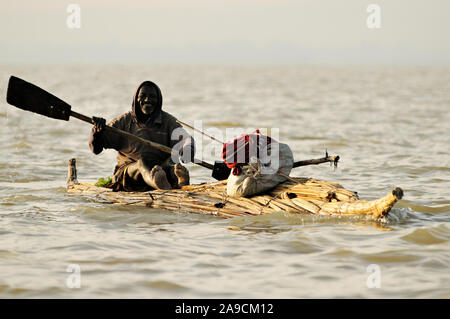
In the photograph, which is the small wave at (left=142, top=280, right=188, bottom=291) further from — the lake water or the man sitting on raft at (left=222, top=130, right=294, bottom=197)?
the man sitting on raft at (left=222, top=130, right=294, bottom=197)

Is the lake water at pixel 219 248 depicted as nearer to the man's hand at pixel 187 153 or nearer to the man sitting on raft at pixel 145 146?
the man sitting on raft at pixel 145 146

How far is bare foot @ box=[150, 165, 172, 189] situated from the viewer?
29.3 feet

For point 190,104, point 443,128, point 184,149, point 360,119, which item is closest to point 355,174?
point 184,149

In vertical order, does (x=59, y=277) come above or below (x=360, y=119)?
below

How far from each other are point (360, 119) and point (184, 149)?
57.5 feet

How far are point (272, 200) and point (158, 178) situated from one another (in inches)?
69.6

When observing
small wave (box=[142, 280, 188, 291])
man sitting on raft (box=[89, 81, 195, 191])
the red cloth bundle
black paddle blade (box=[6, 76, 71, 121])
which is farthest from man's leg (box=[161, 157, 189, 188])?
small wave (box=[142, 280, 188, 291])

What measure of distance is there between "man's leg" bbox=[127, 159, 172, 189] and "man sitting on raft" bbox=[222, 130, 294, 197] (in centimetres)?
114

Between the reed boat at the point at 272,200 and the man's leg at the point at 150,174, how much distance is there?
169mm

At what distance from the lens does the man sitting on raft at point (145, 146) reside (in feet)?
30.2
